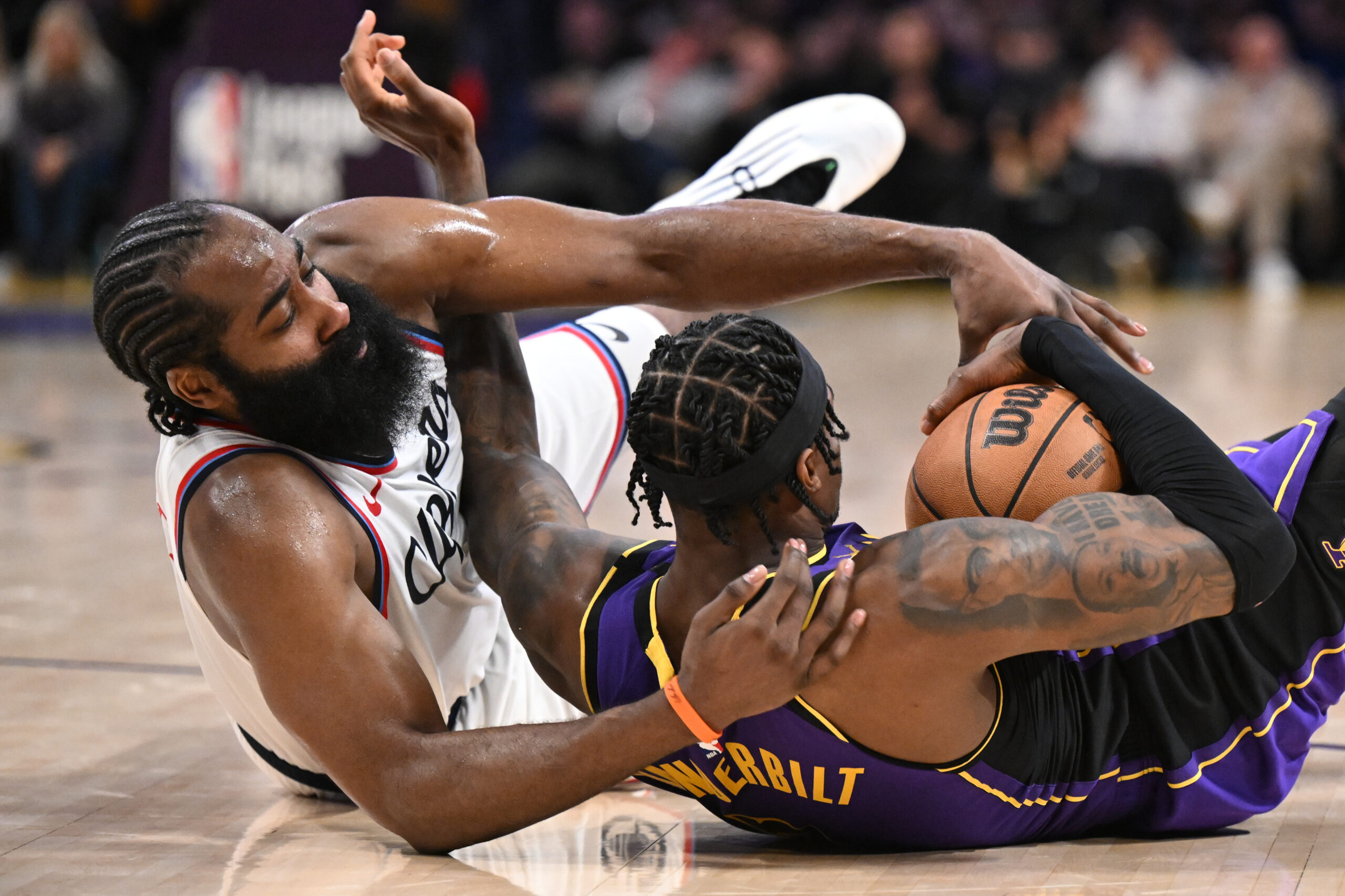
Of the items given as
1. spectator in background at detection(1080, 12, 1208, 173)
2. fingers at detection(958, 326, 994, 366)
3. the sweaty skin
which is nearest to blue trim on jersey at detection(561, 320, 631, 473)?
fingers at detection(958, 326, 994, 366)

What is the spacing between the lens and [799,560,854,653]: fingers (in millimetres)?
2256

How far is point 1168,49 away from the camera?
13.3 meters

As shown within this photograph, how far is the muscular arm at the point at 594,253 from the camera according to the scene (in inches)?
130

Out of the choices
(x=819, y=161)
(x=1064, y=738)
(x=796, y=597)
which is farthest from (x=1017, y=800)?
(x=819, y=161)

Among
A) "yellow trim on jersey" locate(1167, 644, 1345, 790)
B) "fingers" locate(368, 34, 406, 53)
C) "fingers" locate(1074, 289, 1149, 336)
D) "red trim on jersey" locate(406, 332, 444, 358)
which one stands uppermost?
"fingers" locate(368, 34, 406, 53)

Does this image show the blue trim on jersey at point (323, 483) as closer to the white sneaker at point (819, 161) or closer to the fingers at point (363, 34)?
the fingers at point (363, 34)

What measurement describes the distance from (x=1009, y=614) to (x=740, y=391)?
501mm

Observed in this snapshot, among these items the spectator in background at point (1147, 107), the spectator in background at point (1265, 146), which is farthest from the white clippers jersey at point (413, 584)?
the spectator in background at point (1265, 146)

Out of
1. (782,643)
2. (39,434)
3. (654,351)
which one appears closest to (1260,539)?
(782,643)

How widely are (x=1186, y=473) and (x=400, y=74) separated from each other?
2.05 metres

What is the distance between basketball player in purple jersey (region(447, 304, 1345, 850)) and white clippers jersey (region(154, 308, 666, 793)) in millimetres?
241

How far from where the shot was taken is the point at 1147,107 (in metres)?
13.3

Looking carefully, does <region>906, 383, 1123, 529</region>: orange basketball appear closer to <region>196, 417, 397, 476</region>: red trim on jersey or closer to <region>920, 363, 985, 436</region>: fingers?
<region>920, 363, 985, 436</region>: fingers

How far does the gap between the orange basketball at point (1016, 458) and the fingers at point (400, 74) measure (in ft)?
5.28
